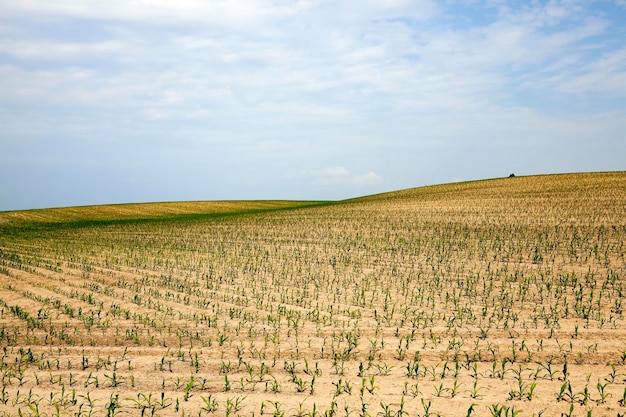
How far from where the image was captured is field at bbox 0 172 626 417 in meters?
6.78

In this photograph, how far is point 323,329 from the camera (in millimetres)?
10141

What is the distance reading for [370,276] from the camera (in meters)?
16.1

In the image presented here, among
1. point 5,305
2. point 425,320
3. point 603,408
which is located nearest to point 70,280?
point 5,305

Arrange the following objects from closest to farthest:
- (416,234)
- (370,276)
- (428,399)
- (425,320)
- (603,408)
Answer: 1. (603,408)
2. (428,399)
3. (425,320)
4. (370,276)
5. (416,234)

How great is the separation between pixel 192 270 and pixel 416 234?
13.5 metres

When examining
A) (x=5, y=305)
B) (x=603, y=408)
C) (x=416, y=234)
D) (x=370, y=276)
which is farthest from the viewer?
(x=416, y=234)

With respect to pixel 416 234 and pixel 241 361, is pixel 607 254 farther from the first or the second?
pixel 241 361

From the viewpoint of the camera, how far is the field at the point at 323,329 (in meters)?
6.78

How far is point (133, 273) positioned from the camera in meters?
17.7

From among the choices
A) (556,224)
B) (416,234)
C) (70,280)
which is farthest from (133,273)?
(556,224)

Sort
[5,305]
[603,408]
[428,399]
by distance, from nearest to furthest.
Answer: [603,408] < [428,399] < [5,305]

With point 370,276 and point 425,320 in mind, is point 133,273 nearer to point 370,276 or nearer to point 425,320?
point 370,276

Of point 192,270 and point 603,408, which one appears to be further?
point 192,270

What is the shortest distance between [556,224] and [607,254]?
9457mm
